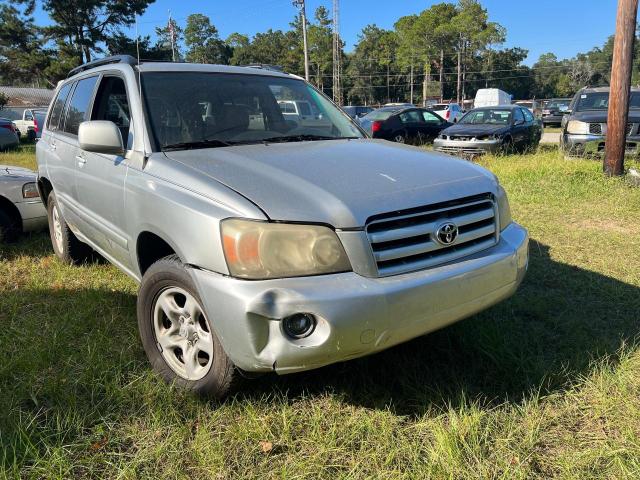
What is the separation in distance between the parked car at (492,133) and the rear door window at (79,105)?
8.87 m

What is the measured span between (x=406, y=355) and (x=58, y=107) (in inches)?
150

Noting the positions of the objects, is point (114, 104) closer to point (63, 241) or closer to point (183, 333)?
point (63, 241)

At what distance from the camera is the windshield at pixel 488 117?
12344 mm

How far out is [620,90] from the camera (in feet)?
25.1

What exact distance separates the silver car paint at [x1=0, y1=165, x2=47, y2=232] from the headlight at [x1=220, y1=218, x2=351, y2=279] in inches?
162

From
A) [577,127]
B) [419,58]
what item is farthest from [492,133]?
[419,58]

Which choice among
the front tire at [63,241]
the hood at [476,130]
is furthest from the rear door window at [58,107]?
the hood at [476,130]

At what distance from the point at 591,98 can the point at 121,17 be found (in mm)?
28498

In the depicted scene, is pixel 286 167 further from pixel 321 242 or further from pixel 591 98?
pixel 591 98

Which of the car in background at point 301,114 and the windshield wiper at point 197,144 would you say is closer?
the windshield wiper at point 197,144

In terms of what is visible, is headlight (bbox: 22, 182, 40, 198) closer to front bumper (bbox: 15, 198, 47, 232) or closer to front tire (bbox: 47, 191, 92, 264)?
front bumper (bbox: 15, 198, 47, 232)

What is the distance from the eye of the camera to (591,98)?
10977mm

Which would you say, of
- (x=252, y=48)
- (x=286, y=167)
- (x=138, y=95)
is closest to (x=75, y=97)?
(x=138, y=95)

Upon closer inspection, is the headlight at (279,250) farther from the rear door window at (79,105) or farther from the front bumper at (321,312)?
the rear door window at (79,105)
